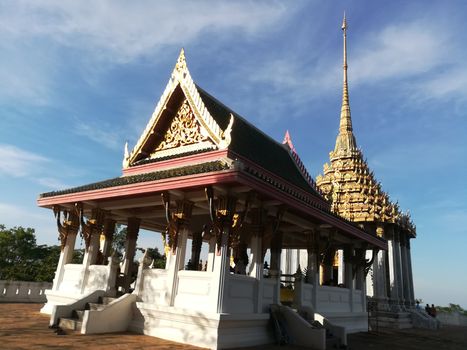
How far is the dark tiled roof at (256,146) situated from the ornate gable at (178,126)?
2.60ft

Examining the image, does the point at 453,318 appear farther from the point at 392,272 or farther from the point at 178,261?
the point at 178,261

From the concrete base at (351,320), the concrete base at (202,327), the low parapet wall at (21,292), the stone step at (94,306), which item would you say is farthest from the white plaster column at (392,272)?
the low parapet wall at (21,292)

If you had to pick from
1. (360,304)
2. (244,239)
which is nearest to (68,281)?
(244,239)

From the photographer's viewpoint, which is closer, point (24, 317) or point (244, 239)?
point (24, 317)

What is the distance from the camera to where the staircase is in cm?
910

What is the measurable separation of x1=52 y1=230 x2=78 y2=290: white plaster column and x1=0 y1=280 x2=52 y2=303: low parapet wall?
558cm

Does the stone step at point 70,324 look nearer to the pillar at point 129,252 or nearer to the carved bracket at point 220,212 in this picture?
the pillar at point 129,252

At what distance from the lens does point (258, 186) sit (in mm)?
8664

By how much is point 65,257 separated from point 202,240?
5620 millimetres

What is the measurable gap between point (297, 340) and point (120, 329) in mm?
4509

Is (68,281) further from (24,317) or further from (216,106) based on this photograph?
(216,106)

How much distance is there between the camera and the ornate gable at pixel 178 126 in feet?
39.2

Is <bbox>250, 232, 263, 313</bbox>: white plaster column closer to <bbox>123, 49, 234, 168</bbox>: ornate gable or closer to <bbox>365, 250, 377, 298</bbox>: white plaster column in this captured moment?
<bbox>123, 49, 234, 168</bbox>: ornate gable

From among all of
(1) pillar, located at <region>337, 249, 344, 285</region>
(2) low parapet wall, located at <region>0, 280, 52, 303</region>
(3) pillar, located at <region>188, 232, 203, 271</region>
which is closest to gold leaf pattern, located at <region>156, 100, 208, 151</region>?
(3) pillar, located at <region>188, 232, 203, 271</region>
